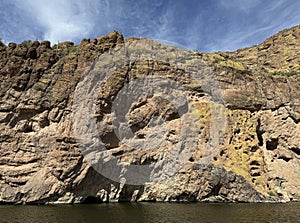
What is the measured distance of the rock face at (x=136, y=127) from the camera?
94.8 ft

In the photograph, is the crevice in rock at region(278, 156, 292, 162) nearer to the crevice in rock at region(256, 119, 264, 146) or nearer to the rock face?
the rock face

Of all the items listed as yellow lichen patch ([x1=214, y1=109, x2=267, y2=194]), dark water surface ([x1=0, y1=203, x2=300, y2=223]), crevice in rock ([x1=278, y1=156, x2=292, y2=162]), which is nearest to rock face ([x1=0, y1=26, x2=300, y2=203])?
yellow lichen patch ([x1=214, y1=109, x2=267, y2=194])

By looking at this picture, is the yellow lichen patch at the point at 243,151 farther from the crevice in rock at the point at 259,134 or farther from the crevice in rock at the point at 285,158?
the crevice in rock at the point at 285,158

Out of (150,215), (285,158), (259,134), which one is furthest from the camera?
(259,134)

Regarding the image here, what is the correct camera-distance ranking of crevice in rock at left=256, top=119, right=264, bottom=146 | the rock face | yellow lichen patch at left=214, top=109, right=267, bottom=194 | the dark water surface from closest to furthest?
the dark water surface
the rock face
yellow lichen patch at left=214, top=109, right=267, bottom=194
crevice in rock at left=256, top=119, right=264, bottom=146

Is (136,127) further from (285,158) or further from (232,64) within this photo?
(285,158)

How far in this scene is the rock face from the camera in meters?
28.9

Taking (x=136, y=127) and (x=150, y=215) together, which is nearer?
(x=150, y=215)

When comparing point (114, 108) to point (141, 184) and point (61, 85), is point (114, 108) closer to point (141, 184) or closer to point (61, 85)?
point (61, 85)

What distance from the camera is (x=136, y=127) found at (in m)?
32.7

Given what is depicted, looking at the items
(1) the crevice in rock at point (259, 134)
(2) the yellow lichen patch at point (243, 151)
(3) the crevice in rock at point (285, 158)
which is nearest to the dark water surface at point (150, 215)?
(2) the yellow lichen patch at point (243, 151)

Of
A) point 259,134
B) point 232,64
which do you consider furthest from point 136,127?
point 232,64

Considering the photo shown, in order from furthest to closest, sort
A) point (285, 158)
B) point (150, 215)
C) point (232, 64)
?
point (232, 64) < point (285, 158) < point (150, 215)

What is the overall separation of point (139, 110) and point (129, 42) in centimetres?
899
